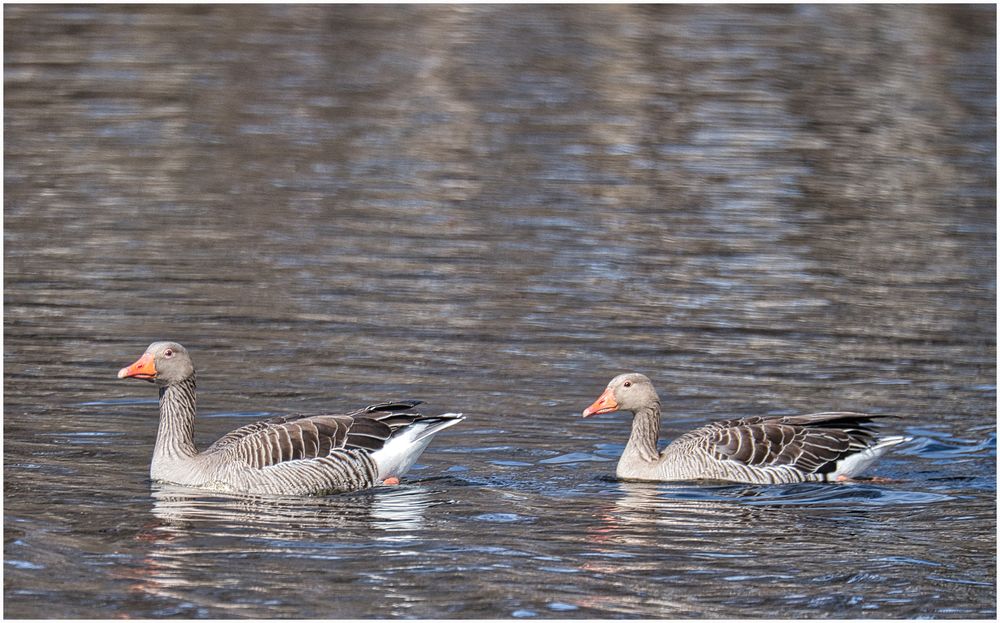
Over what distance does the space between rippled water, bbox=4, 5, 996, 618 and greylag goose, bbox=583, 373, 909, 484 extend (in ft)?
0.77

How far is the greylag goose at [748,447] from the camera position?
1357cm

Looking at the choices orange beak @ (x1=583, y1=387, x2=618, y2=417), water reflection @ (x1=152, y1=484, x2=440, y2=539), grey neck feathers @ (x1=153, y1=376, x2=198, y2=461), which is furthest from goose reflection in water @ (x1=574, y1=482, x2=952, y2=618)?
grey neck feathers @ (x1=153, y1=376, x2=198, y2=461)

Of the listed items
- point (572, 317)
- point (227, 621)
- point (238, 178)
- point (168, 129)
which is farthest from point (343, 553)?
point (168, 129)

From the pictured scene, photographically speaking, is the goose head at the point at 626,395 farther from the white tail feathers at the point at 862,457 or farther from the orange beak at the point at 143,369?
the orange beak at the point at 143,369

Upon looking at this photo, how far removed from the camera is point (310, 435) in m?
13.0

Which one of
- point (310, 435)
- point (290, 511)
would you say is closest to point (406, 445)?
point (310, 435)

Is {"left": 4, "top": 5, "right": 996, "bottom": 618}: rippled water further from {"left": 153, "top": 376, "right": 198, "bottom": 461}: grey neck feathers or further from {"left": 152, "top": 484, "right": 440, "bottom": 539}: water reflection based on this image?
{"left": 153, "top": 376, "right": 198, "bottom": 461}: grey neck feathers

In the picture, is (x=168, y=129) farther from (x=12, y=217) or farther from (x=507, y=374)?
(x=507, y=374)

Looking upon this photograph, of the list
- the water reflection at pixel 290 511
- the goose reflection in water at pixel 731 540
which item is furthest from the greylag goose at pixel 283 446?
the goose reflection in water at pixel 731 540

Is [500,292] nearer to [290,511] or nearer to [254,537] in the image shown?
[290,511]

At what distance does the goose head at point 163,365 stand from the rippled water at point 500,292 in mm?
853

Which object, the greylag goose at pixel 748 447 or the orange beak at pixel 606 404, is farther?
the orange beak at pixel 606 404

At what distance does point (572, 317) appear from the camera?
60.9ft

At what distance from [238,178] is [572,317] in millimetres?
8107
